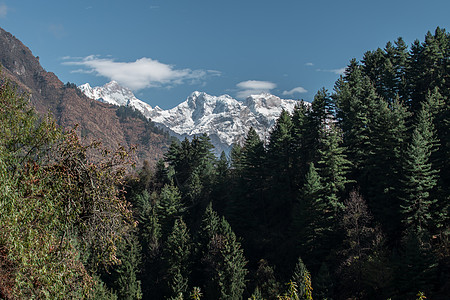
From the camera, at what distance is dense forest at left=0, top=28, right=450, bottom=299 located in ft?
30.9

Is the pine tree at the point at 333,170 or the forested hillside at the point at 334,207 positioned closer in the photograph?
the forested hillside at the point at 334,207

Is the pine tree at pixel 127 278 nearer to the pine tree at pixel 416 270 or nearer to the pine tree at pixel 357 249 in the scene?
the pine tree at pixel 357 249

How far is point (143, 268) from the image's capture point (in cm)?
5269

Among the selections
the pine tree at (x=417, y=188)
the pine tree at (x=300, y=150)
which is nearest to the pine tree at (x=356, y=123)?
the pine tree at (x=300, y=150)

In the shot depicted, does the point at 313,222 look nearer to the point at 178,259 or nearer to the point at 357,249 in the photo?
the point at 357,249

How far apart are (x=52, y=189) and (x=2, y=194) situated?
1618mm

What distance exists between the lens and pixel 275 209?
53.6 m

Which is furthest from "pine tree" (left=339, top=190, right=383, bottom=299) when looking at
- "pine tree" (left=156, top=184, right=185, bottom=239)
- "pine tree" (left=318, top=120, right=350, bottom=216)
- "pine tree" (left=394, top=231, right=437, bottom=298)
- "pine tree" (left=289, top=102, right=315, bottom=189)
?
"pine tree" (left=156, top=184, right=185, bottom=239)

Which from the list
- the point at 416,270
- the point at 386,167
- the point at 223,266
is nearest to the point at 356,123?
the point at 386,167

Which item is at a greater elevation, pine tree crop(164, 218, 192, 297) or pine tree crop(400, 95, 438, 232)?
pine tree crop(400, 95, 438, 232)

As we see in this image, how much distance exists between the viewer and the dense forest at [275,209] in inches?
371

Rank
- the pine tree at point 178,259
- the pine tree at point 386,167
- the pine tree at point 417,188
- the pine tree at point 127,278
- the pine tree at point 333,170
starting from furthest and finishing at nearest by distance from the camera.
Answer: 1. the pine tree at point 127,278
2. the pine tree at point 178,259
3. the pine tree at point 333,170
4. the pine tree at point 386,167
5. the pine tree at point 417,188

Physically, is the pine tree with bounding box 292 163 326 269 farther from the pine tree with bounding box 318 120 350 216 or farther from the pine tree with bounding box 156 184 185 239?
the pine tree with bounding box 156 184 185 239

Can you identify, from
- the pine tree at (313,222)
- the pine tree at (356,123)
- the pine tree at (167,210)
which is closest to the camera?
the pine tree at (313,222)
